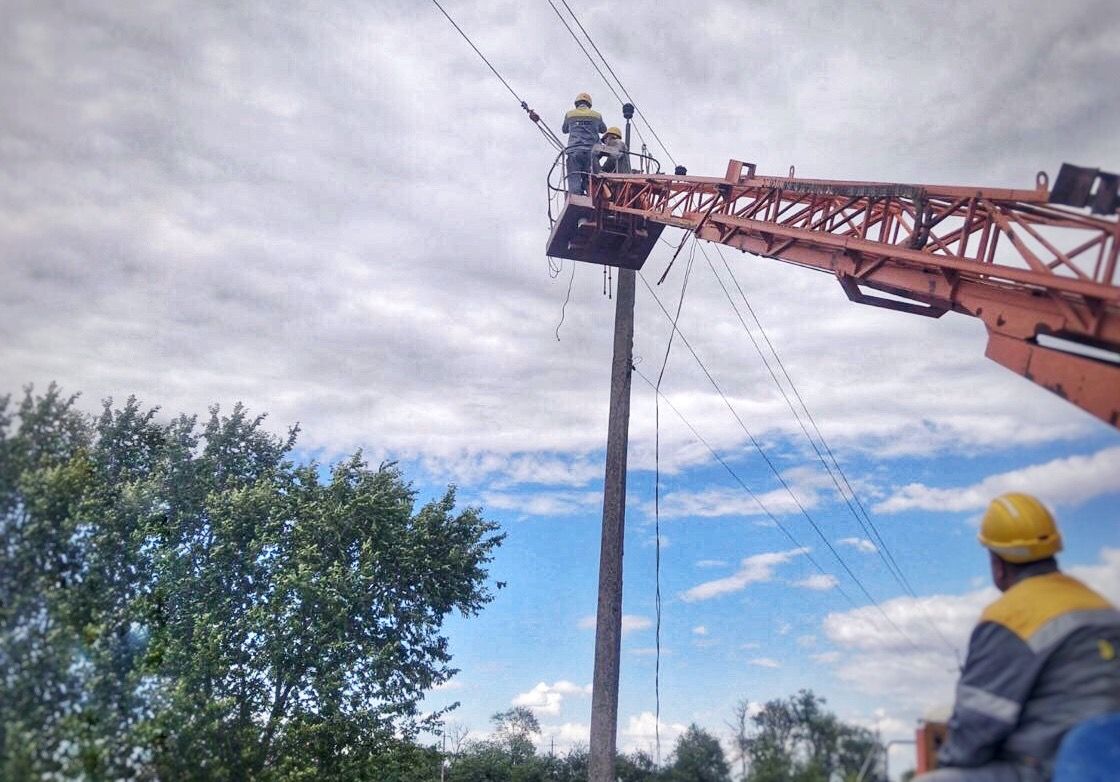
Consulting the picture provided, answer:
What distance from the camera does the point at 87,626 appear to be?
8.67 meters

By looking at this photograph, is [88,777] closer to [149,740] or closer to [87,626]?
[87,626]

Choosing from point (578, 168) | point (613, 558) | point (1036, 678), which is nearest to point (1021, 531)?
point (1036, 678)

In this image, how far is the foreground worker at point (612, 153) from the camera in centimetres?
1433

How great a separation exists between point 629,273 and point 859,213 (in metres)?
5.19

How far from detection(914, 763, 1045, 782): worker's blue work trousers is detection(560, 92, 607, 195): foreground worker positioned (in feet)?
38.4

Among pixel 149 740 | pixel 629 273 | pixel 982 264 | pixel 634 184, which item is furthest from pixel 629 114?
pixel 149 740

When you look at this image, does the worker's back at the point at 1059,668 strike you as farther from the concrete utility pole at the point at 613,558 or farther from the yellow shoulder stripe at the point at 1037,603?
the concrete utility pole at the point at 613,558

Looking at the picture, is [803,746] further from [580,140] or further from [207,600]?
[207,600]

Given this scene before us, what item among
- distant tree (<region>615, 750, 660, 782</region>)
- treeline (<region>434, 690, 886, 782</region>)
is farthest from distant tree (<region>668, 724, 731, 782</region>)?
distant tree (<region>615, 750, 660, 782</region>)

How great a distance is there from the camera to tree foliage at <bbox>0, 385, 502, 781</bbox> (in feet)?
25.3

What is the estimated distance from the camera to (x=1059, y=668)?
3.54m

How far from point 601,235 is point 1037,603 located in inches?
443

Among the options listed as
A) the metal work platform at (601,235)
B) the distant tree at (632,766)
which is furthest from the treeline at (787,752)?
the metal work platform at (601,235)

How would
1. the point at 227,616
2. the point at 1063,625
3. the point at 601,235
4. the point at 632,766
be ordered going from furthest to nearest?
the point at 227,616 → the point at 601,235 → the point at 632,766 → the point at 1063,625
